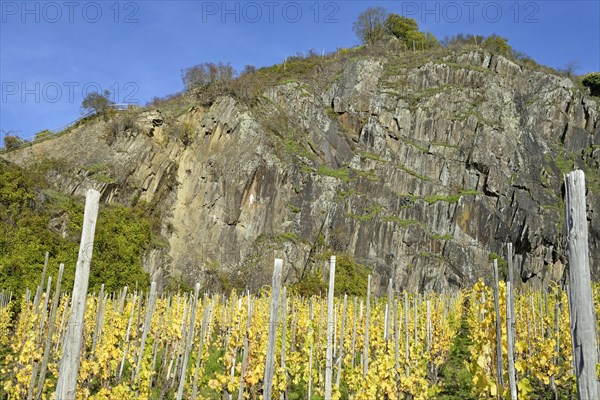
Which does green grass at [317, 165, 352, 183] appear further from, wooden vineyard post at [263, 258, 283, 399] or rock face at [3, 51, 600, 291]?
wooden vineyard post at [263, 258, 283, 399]

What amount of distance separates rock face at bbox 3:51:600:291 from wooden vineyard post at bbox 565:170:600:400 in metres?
34.1

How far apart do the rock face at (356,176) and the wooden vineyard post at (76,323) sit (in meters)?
33.1

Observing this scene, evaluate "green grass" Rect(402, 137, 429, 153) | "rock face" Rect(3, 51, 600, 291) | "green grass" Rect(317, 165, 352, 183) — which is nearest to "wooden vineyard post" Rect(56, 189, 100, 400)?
"rock face" Rect(3, 51, 600, 291)

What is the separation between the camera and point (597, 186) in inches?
1874

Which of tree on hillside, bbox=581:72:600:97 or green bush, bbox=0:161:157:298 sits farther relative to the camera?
tree on hillside, bbox=581:72:600:97

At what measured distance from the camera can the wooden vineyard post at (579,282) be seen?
3.06 m

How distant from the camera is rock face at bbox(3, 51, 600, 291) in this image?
130 ft

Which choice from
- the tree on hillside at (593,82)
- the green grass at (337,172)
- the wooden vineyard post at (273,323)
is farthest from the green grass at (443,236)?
the wooden vineyard post at (273,323)

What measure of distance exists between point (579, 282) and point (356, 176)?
41.8 m

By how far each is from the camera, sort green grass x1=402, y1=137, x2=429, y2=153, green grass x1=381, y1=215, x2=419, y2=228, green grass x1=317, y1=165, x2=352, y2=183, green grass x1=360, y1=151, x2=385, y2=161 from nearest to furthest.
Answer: green grass x1=381, y1=215, x2=419, y2=228 → green grass x1=317, y1=165, x2=352, y2=183 → green grass x1=360, y1=151, x2=385, y2=161 → green grass x1=402, y1=137, x2=429, y2=153

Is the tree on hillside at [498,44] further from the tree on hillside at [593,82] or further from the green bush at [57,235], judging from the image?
the green bush at [57,235]

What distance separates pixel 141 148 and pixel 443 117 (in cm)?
3339

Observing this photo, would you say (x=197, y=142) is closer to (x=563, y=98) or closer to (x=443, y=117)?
(x=443, y=117)

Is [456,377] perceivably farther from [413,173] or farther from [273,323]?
[413,173]
